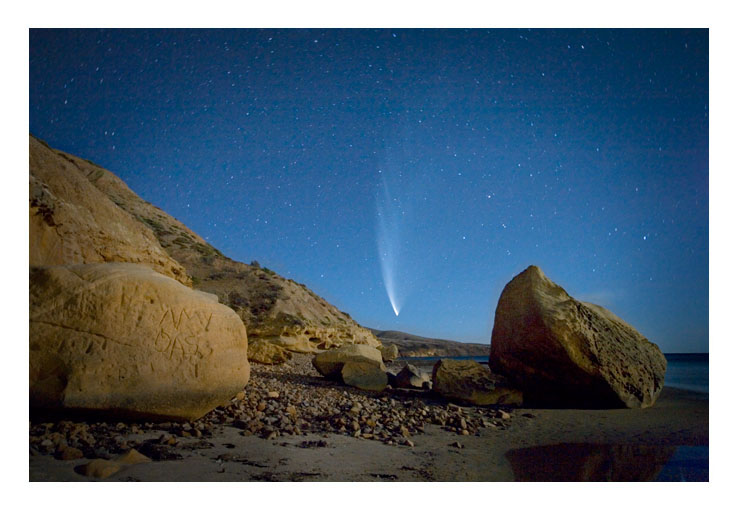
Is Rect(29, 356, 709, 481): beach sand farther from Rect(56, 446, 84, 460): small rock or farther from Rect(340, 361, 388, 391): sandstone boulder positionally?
Rect(340, 361, 388, 391): sandstone boulder

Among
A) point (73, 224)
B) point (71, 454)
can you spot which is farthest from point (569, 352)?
point (73, 224)

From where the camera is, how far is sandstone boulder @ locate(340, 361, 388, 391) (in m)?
8.55

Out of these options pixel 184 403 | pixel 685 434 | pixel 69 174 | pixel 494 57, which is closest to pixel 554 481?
pixel 685 434

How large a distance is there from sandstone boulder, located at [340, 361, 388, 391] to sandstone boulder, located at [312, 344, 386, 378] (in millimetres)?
88

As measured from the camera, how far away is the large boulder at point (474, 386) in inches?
291

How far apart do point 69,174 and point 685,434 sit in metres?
9.55

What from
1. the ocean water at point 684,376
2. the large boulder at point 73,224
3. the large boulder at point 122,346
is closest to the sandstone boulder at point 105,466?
the large boulder at point 122,346

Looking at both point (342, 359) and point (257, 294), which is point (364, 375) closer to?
point (342, 359)

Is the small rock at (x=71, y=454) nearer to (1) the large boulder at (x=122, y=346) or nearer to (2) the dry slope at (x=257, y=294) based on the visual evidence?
(1) the large boulder at (x=122, y=346)

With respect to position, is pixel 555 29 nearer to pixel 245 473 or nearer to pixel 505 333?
pixel 505 333

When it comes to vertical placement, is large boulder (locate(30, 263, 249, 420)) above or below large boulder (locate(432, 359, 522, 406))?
above

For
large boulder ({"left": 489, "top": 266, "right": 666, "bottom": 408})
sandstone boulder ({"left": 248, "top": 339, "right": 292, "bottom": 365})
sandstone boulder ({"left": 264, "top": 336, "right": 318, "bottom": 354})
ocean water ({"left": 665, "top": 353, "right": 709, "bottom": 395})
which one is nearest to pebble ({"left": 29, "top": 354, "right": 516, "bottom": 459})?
large boulder ({"left": 489, "top": 266, "right": 666, "bottom": 408})
